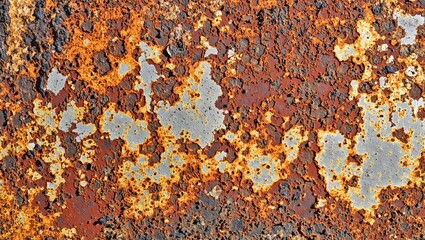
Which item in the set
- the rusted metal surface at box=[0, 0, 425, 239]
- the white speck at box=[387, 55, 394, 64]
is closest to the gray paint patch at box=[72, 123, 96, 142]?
the rusted metal surface at box=[0, 0, 425, 239]

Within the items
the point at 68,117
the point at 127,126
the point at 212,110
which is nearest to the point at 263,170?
the point at 212,110

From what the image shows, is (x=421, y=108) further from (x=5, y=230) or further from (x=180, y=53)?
(x=5, y=230)

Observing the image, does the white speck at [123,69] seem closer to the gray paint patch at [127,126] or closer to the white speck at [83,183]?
the gray paint patch at [127,126]

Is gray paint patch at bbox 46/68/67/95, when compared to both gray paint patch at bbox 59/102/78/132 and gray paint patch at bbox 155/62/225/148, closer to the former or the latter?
gray paint patch at bbox 59/102/78/132

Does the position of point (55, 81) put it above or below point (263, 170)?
above

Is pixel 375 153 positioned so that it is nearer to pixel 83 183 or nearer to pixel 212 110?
pixel 212 110

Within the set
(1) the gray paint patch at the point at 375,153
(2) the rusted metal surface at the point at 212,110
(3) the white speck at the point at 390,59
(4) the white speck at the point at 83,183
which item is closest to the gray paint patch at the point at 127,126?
(2) the rusted metal surface at the point at 212,110

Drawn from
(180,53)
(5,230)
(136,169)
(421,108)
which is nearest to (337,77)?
(421,108)
